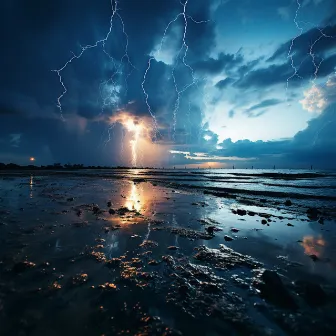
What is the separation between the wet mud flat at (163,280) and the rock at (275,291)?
0.01m

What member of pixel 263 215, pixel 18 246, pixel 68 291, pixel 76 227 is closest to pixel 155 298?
pixel 68 291

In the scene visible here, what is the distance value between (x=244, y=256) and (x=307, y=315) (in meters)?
1.84

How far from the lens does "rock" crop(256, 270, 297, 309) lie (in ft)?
9.38

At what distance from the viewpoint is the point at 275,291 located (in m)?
3.06

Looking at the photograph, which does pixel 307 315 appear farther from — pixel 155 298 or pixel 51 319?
pixel 51 319

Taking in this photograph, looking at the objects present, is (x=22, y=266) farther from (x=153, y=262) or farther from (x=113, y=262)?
(x=153, y=262)

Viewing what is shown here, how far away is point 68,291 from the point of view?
9.73 ft

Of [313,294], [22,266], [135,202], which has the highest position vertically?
[22,266]

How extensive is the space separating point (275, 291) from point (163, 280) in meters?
1.64

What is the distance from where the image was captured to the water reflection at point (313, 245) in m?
4.78

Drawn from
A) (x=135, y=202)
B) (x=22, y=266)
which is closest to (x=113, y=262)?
(x=22, y=266)

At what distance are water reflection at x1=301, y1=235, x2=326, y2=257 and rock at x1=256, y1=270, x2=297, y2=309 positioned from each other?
206cm

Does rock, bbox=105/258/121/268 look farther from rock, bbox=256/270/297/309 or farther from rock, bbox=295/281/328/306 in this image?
rock, bbox=295/281/328/306

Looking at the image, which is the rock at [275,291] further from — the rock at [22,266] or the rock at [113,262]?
the rock at [22,266]
